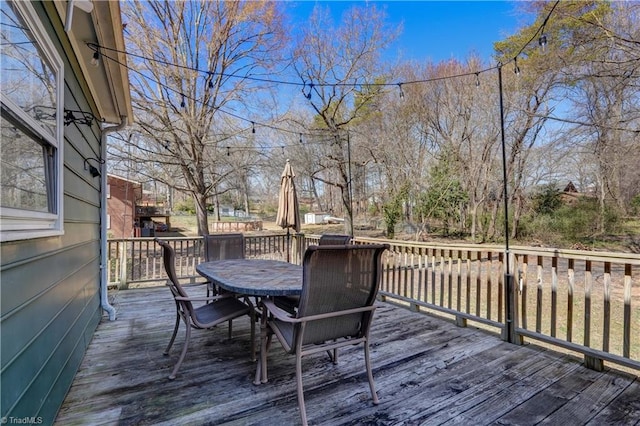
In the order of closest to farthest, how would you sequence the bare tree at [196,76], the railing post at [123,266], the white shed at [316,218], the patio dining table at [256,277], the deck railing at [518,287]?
the patio dining table at [256,277] < the deck railing at [518,287] < the railing post at [123,266] < the bare tree at [196,76] < the white shed at [316,218]

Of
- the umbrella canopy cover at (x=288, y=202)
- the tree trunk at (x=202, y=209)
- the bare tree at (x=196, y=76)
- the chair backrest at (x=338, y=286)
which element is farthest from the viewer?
the tree trunk at (x=202, y=209)

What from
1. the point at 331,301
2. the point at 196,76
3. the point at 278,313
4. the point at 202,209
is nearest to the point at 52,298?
the point at 278,313

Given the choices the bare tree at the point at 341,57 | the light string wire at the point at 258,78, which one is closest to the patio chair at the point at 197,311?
the light string wire at the point at 258,78

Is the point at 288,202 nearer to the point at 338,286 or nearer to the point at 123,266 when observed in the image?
the point at 123,266

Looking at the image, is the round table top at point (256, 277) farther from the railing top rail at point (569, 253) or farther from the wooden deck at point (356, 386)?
the railing top rail at point (569, 253)

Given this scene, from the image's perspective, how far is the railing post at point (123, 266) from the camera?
500cm

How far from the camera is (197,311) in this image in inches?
106

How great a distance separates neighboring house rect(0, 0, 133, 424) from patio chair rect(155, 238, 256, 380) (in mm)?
632

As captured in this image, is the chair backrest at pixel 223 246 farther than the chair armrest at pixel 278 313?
Yes

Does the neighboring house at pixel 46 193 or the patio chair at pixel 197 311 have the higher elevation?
the neighboring house at pixel 46 193

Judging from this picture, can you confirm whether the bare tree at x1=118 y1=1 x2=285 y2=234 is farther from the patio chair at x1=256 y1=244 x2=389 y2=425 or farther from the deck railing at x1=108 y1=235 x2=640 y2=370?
the patio chair at x1=256 y1=244 x2=389 y2=425

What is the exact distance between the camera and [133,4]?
24.9 ft

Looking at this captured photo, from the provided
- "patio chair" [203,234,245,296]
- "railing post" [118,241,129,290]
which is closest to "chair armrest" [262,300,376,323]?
"patio chair" [203,234,245,296]

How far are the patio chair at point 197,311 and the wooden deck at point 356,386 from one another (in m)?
0.25
